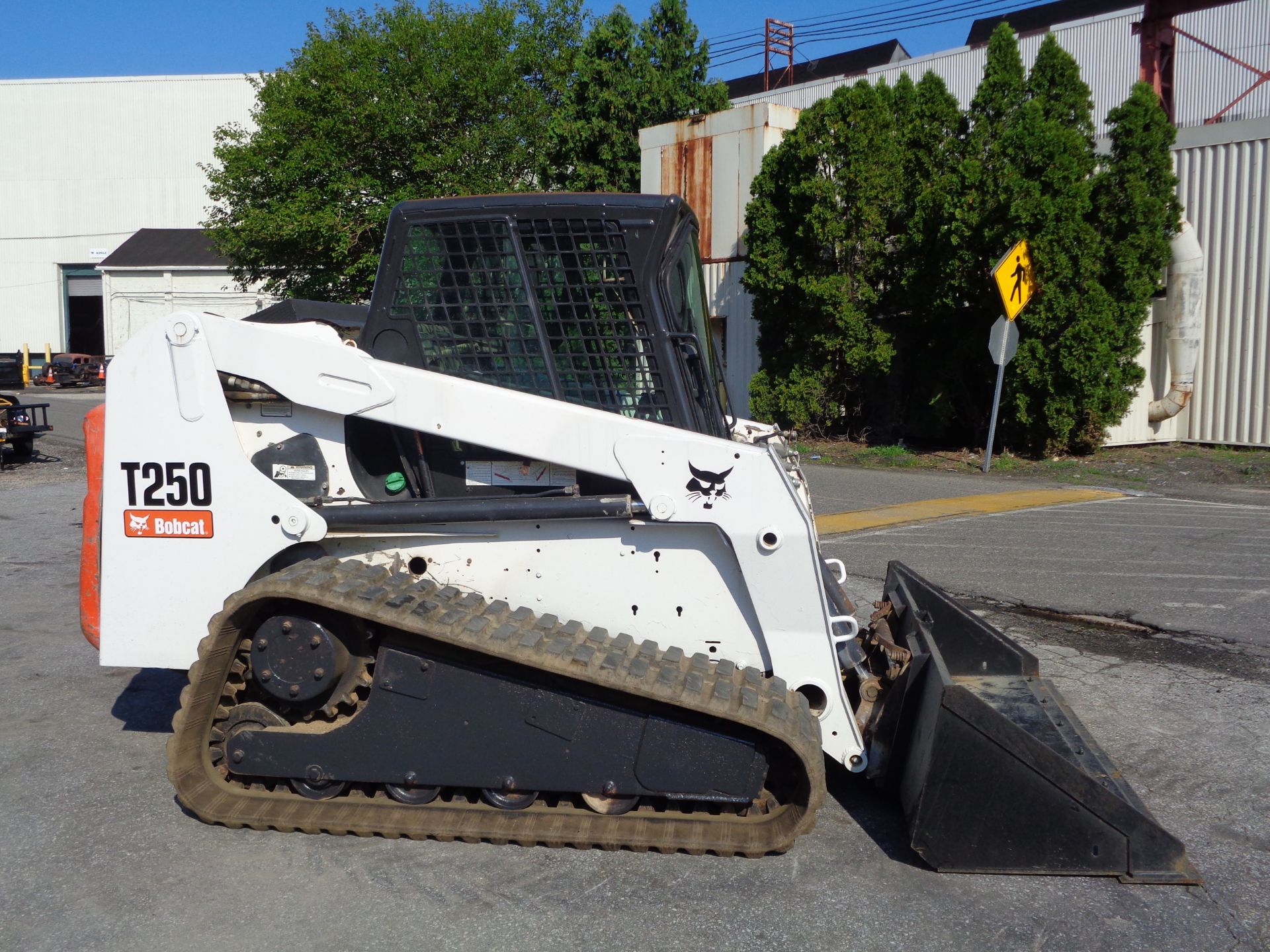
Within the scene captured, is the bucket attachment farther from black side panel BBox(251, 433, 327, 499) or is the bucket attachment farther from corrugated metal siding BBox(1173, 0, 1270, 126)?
corrugated metal siding BBox(1173, 0, 1270, 126)

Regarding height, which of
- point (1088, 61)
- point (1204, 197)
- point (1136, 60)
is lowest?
point (1204, 197)

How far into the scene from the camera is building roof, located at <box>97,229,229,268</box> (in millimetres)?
47250

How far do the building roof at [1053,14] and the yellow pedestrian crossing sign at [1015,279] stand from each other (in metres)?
29.9

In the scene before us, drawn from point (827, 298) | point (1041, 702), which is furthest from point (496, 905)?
point (827, 298)

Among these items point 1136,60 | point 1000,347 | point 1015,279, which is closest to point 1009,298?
point 1015,279

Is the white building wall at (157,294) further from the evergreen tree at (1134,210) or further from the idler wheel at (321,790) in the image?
the idler wheel at (321,790)

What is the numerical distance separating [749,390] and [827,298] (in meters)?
2.37

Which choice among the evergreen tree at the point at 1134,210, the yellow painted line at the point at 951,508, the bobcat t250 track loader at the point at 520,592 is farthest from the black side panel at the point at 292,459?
the evergreen tree at the point at 1134,210

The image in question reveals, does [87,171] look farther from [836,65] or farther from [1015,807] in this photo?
[1015,807]

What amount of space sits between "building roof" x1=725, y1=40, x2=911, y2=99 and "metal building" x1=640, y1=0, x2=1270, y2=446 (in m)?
18.8

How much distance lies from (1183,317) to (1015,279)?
10.1ft

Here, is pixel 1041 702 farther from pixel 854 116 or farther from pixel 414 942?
Answer: pixel 854 116

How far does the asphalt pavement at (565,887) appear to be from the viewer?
10.8 ft

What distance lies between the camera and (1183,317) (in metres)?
16.3
